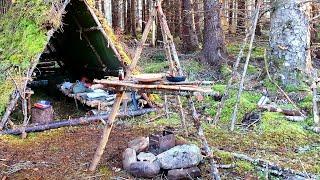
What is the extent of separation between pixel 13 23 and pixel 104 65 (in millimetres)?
2351

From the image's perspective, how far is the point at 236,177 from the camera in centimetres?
494

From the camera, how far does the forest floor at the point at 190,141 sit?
517 cm

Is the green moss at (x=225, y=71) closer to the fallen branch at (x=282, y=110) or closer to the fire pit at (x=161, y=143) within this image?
the fallen branch at (x=282, y=110)

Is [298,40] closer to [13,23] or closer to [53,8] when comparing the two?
[53,8]

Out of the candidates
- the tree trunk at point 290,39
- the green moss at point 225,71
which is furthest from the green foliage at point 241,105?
the green moss at point 225,71

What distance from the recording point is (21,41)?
294 inches

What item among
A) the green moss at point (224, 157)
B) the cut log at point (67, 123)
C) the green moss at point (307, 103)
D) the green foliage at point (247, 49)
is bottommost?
the green moss at point (224, 157)

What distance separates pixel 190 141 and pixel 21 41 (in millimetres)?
3592

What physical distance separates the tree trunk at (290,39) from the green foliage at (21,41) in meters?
4.39

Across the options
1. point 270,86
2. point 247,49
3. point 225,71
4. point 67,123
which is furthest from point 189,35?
point 67,123

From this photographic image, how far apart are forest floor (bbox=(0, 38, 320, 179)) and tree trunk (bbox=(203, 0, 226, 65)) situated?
360 cm

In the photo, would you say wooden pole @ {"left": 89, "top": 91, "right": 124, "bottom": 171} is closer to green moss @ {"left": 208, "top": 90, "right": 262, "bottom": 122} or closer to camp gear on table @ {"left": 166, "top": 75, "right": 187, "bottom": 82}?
camp gear on table @ {"left": 166, "top": 75, "right": 187, "bottom": 82}

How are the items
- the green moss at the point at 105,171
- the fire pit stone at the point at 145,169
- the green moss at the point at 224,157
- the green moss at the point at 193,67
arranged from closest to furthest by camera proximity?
1. the fire pit stone at the point at 145,169
2. the green moss at the point at 105,171
3. the green moss at the point at 224,157
4. the green moss at the point at 193,67

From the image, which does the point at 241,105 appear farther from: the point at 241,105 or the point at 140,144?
the point at 140,144
